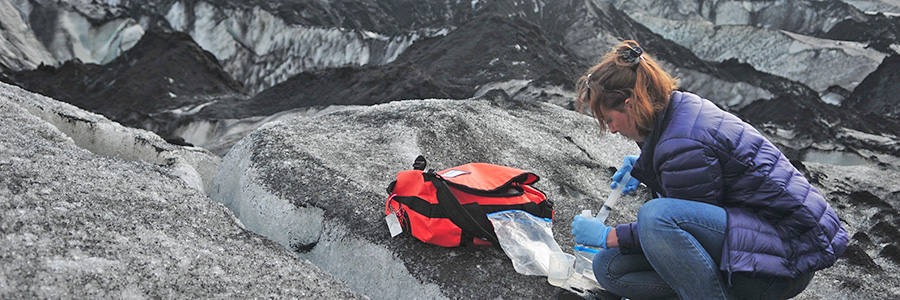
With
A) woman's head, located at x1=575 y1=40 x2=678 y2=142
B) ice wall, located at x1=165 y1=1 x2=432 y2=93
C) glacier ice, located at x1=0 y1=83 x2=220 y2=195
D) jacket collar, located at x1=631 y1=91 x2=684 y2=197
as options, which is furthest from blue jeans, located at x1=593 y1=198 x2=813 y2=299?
ice wall, located at x1=165 y1=1 x2=432 y2=93

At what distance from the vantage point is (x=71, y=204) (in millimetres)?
2322

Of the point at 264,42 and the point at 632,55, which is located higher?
the point at 632,55

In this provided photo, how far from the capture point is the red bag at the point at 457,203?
104 inches

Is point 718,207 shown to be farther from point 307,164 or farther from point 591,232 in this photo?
point 307,164

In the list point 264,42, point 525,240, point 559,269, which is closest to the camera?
point 559,269

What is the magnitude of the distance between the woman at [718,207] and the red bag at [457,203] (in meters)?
0.80

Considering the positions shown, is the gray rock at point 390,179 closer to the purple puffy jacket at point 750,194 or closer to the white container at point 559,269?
the white container at point 559,269

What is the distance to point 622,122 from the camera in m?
2.11

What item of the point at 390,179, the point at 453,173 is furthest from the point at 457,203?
the point at 390,179

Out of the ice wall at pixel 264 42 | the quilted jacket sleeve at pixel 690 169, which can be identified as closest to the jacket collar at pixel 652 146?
the quilted jacket sleeve at pixel 690 169

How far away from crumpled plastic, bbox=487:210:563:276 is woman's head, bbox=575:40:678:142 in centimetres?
76

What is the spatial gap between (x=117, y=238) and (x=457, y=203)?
1.39 metres

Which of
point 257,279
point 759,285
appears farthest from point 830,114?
point 257,279

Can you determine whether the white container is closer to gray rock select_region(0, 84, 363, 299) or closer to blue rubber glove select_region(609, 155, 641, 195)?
blue rubber glove select_region(609, 155, 641, 195)
